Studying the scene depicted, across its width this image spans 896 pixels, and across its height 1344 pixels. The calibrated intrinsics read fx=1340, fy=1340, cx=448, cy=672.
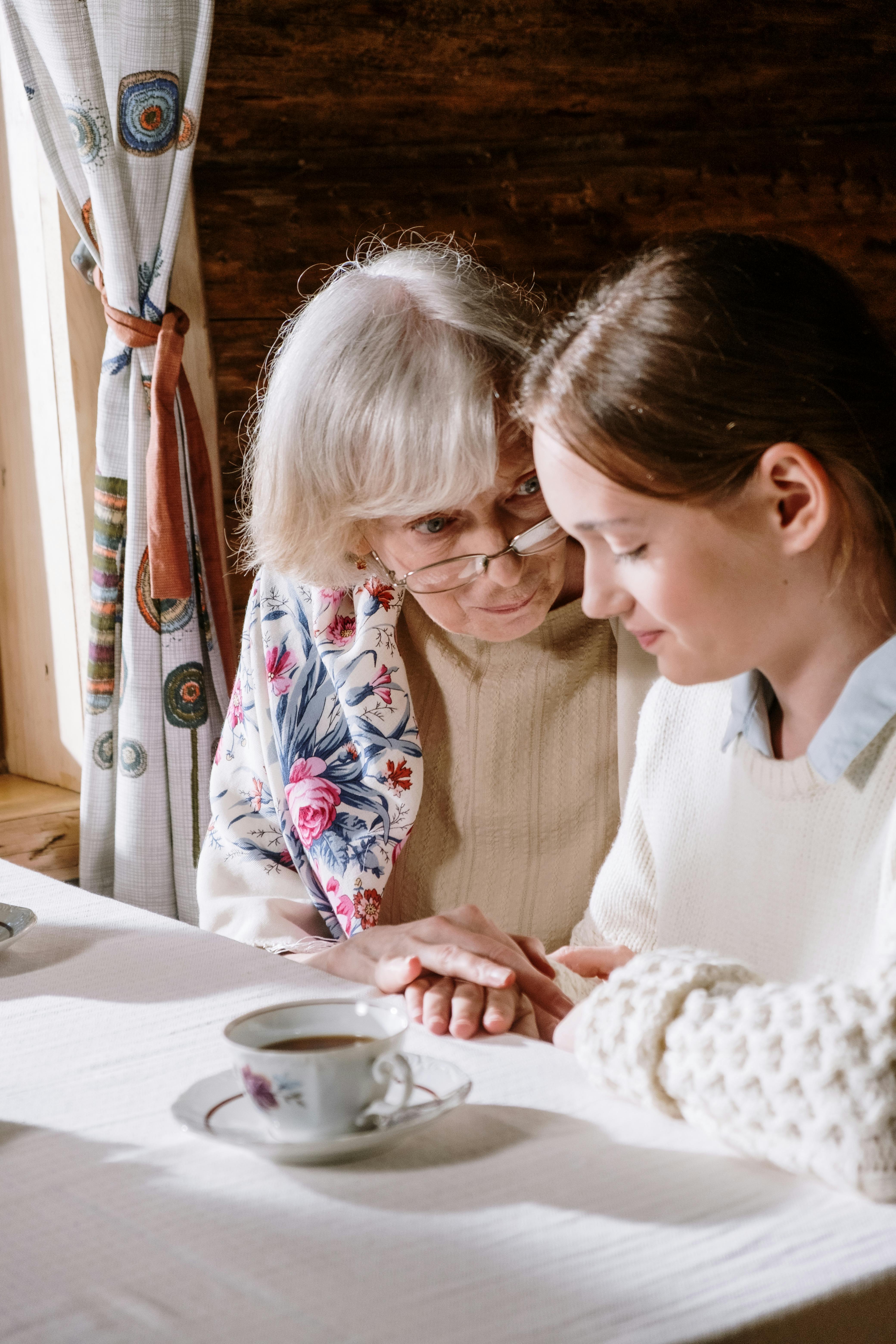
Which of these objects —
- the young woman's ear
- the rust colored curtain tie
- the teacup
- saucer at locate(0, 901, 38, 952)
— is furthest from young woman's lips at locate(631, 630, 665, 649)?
the rust colored curtain tie

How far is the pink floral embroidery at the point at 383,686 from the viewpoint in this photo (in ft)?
5.28

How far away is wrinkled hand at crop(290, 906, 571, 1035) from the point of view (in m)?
0.99

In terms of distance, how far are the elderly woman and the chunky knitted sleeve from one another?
0.54m

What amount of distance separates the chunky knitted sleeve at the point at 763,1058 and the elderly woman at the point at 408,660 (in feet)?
1.76

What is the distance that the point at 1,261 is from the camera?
250 centimetres

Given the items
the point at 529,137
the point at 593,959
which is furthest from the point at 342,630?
the point at 529,137

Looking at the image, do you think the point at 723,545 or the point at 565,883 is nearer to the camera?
the point at 723,545

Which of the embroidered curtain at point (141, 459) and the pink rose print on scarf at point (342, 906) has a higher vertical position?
the embroidered curtain at point (141, 459)

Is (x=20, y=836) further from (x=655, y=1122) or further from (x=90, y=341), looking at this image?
(x=655, y=1122)

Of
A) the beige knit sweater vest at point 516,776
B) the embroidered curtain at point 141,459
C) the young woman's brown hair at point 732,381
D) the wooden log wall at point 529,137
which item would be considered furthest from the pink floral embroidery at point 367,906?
the wooden log wall at point 529,137

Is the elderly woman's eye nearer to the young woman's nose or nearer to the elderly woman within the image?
the elderly woman

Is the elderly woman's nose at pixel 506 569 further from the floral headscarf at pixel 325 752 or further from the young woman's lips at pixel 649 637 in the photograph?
the young woman's lips at pixel 649 637

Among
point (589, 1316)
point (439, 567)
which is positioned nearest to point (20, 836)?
point (439, 567)

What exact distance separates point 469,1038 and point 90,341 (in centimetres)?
175
